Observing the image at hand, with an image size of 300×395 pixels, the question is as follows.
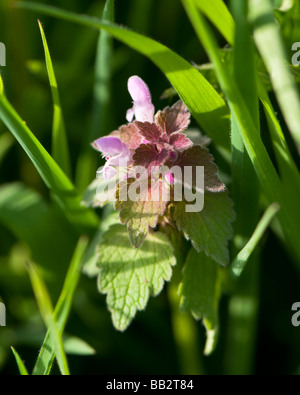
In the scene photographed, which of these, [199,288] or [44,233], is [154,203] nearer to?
[199,288]

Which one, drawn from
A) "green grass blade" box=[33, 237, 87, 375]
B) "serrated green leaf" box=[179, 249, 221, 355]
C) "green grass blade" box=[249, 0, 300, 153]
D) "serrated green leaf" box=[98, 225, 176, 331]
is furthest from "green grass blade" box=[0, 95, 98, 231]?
"green grass blade" box=[249, 0, 300, 153]

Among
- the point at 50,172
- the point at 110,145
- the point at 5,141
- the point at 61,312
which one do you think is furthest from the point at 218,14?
the point at 5,141

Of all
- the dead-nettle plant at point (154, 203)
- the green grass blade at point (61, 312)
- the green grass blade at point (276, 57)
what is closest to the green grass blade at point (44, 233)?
the green grass blade at point (61, 312)

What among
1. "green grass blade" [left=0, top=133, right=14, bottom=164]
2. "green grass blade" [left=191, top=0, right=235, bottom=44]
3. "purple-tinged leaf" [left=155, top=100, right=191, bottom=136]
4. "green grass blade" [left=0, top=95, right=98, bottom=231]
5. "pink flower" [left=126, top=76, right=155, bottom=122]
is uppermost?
"green grass blade" [left=0, top=133, right=14, bottom=164]

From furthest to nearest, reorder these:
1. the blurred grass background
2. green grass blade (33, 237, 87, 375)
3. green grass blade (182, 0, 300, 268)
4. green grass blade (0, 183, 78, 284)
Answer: the blurred grass background, green grass blade (0, 183, 78, 284), green grass blade (33, 237, 87, 375), green grass blade (182, 0, 300, 268)

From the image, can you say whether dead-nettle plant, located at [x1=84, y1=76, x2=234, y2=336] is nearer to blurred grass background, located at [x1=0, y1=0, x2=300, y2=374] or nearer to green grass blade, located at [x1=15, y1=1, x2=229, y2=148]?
green grass blade, located at [x1=15, y1=1, x2=229, y2=148]

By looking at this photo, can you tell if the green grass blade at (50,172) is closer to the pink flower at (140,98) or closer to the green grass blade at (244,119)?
the pink flower at (140,98)

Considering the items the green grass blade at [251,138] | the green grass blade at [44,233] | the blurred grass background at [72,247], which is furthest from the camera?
the blurred grass background at [72,247]
